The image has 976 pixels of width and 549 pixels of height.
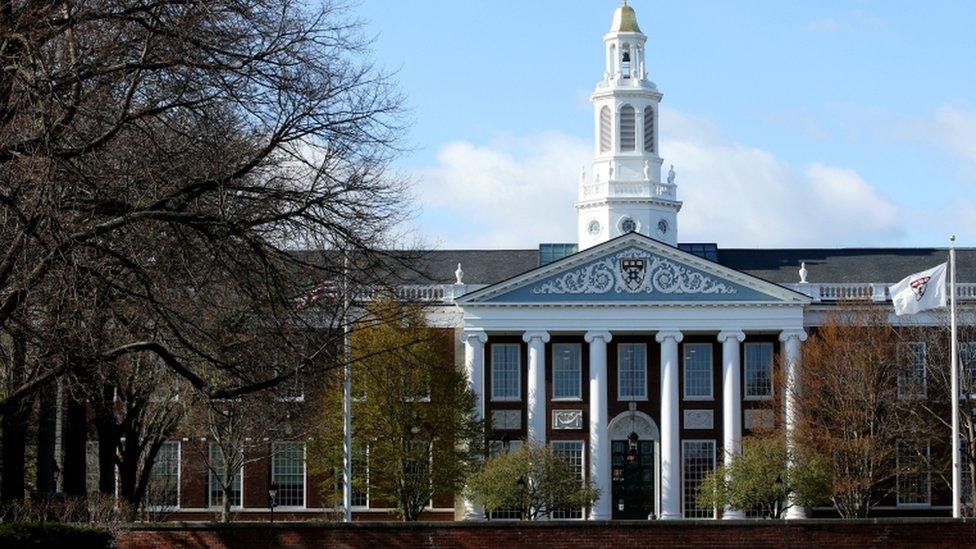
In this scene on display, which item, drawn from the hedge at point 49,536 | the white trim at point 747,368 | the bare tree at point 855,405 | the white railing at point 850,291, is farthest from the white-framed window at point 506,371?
the hedge at point 49,536

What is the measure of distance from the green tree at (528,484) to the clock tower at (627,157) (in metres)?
16.1

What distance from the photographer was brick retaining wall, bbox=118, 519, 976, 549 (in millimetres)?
43969

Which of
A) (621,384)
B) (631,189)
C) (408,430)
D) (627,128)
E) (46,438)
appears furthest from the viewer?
(627,128)

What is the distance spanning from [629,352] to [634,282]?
10.0 feet

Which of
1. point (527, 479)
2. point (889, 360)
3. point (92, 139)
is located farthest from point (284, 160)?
point (889, 360)

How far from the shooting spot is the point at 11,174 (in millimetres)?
27594

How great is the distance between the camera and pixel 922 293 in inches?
2269

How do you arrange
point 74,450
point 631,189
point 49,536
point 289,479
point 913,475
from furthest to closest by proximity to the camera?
point 631,189 < point 289,479 < point 913,475 < point 74,450 < point 49,536

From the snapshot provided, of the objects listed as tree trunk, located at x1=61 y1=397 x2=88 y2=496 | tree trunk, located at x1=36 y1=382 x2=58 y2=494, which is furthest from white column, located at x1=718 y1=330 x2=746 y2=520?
tree trunk, located at x1=36 y1=382 x2=58 y2=494

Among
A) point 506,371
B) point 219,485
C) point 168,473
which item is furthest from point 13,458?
point 506,371

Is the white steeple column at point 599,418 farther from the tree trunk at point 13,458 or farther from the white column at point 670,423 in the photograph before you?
the tree trunk at point 13,458

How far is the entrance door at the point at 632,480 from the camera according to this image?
8294cm

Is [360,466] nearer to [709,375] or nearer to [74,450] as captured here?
[709,375]

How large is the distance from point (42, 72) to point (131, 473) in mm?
27524
